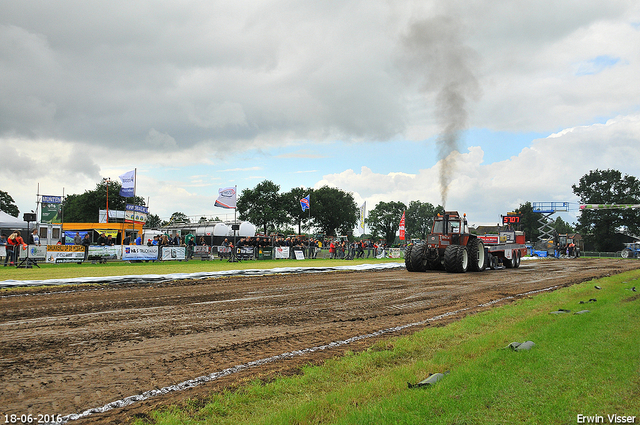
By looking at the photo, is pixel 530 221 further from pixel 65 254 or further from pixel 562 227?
pixel 65 254

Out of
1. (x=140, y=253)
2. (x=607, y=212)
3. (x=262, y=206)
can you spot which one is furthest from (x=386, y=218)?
(x=140, y=253)

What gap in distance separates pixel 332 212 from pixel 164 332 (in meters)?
81.1

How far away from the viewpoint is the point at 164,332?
6812 mm

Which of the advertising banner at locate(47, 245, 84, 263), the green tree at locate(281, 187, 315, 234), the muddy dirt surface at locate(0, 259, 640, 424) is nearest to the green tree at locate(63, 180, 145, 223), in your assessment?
the green tree at locate(281, 187, 315, 234)

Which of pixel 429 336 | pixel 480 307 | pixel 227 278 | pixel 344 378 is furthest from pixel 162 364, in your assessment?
pixel 227 278

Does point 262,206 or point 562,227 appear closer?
point 262,206

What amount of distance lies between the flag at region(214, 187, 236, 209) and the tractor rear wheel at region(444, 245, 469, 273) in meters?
29.7

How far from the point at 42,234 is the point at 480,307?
4059cm

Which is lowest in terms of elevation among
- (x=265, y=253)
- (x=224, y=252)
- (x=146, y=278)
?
(x=146, y=278)

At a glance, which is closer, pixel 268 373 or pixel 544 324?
pixel 268 373

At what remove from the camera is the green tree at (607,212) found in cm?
7294

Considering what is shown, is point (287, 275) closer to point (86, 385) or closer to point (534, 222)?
point (86, 385)

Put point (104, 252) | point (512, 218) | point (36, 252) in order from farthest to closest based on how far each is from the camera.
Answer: point (512, 218) → point (104, 252) → point (36, 252)

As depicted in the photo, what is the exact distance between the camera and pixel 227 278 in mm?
16984
